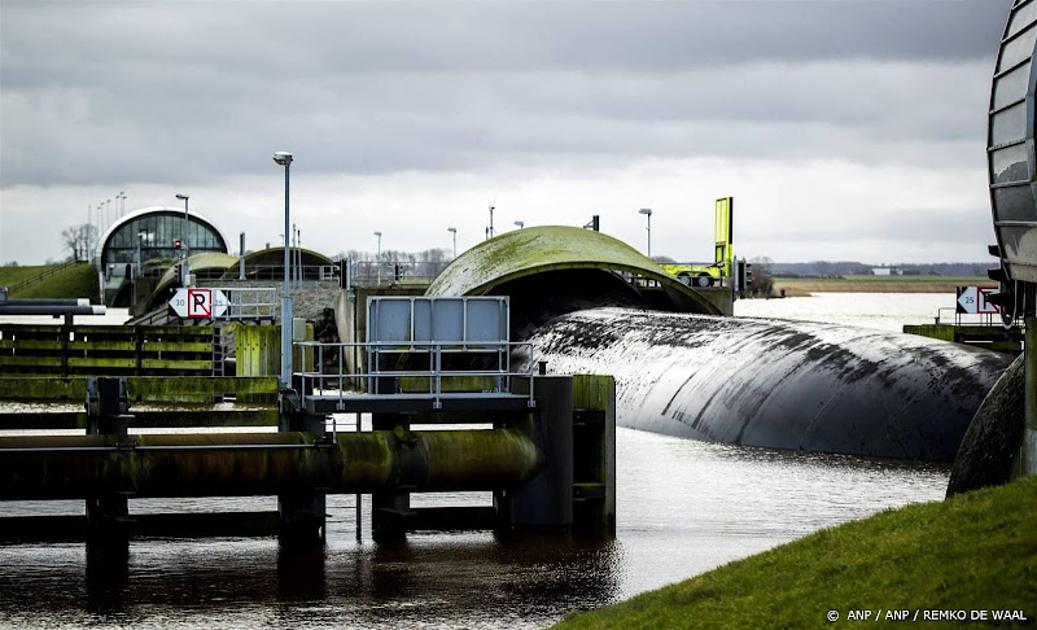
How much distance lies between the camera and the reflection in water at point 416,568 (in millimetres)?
19688

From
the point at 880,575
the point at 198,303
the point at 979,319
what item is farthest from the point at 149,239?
the point at 880,575

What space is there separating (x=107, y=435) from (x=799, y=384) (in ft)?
63.7

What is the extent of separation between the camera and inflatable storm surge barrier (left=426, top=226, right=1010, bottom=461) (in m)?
35.5

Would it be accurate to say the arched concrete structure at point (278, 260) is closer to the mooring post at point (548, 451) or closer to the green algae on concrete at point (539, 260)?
the green algae on concrete at point (539, 260)

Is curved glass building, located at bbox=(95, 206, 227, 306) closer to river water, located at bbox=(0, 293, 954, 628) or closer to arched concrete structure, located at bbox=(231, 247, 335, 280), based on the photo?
arched concrete structure, located at bbox=(231, 247, 335, 280)

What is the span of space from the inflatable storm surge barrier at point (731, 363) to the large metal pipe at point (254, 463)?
44.6 feet

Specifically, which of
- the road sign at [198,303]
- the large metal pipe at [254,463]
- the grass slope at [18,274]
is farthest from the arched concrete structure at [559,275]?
the grass slope at [18,274]

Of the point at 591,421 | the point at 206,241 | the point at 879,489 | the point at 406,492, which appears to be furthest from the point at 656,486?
the point at 206,241

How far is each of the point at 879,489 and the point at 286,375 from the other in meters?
11.2

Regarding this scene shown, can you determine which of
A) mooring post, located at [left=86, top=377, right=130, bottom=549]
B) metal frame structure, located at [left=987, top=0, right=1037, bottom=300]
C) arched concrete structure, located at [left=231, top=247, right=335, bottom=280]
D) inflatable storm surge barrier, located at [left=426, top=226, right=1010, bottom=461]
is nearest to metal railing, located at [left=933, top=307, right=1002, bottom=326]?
inflatable storm surge barrier, located at [left=426, top=226, right=1010, bottom=461]

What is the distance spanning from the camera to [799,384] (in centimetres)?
3834

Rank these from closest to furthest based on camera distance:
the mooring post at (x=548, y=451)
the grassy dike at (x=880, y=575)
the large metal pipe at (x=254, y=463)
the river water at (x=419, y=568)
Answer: the grassy dike at (x=880, y=575)
the river water at (x=419, y=568)
the large metal pipe at (x=254, y=463)
the mooring post at (x=548, y=451)

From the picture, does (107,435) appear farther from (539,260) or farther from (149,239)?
(149,239)

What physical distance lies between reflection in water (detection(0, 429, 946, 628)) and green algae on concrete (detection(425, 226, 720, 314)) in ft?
78.8
